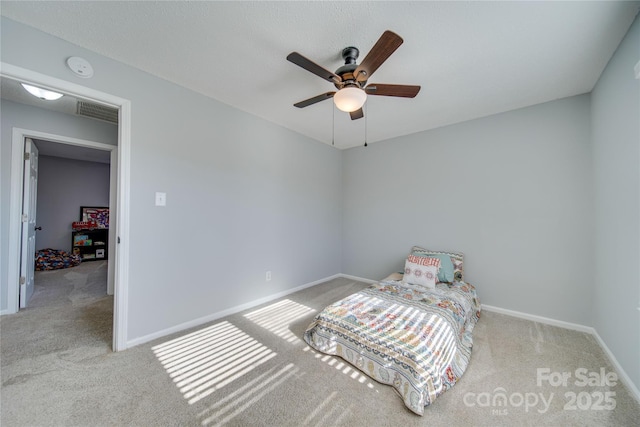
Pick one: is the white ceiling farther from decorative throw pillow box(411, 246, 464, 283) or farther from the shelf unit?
the shelf unit

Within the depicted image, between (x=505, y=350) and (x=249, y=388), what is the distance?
2159 mm

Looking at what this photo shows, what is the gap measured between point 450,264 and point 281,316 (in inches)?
86.2

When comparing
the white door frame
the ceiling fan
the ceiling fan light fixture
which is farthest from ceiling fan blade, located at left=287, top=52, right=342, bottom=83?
the white door frame

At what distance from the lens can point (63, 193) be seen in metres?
5.32

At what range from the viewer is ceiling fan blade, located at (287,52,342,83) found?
1452 millimetres

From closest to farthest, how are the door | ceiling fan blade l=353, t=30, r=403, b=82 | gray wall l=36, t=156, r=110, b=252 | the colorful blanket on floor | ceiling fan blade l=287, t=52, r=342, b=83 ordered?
ceiling fan blade l=353, t=30, r=403, b=82
ceiling fan blade l=287, t=52, r=342, b=83
the door
the colorful blanket on floor
gray wall l=36, t=156, r=110, b=252

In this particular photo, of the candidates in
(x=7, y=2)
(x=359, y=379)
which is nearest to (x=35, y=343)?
(x=7, y=2)

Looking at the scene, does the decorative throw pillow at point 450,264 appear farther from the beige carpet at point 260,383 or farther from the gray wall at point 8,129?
the gray wall at point 8,129

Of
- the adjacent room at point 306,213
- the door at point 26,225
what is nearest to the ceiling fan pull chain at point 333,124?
the adjacent room at point 306,213

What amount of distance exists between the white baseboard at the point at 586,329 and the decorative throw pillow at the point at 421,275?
85 centimetres

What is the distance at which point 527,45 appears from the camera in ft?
5.67

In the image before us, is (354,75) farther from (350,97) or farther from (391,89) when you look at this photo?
(391,89)

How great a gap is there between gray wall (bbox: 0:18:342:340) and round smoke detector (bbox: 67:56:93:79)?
40mm

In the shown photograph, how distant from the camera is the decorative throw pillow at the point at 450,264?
2881 millimetres
